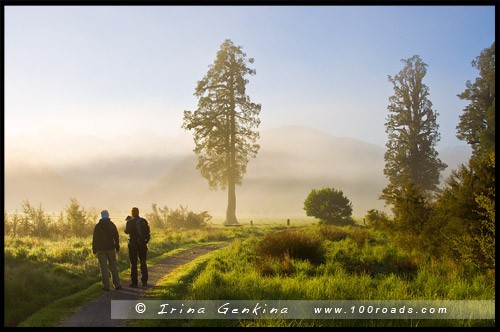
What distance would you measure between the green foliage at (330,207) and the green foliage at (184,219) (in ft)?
33.8

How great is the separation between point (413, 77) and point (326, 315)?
37.2 m

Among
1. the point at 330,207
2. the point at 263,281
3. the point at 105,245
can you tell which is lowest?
the point at 263,281

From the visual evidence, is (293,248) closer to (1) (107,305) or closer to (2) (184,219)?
(1) (107,305)

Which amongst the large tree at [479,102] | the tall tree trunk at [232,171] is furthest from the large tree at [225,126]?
the large tree at [479,102]

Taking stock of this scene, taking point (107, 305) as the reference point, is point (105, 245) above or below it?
above

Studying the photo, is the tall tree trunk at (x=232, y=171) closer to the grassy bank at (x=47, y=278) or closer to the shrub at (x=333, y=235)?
the shrub at (x=333, y=235)

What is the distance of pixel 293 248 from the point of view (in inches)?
555

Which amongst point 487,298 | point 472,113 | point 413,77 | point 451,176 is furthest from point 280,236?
point 413,77

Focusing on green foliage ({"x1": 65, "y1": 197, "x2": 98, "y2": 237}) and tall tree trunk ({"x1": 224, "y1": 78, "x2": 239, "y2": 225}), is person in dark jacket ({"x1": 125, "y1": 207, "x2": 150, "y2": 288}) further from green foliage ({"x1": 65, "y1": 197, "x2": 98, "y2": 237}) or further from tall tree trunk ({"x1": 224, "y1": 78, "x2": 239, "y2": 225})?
tall tree trunk ({"x1": 224, "y1": 78, "x2": 239, "y2": 225})

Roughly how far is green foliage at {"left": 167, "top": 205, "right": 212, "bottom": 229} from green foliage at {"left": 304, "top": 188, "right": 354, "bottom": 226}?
33.8 feet

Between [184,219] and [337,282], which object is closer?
[337,282]

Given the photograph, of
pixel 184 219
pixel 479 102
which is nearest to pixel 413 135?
pixel 479 102

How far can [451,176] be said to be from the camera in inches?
466

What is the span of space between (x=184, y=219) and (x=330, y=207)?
13.6 metres
